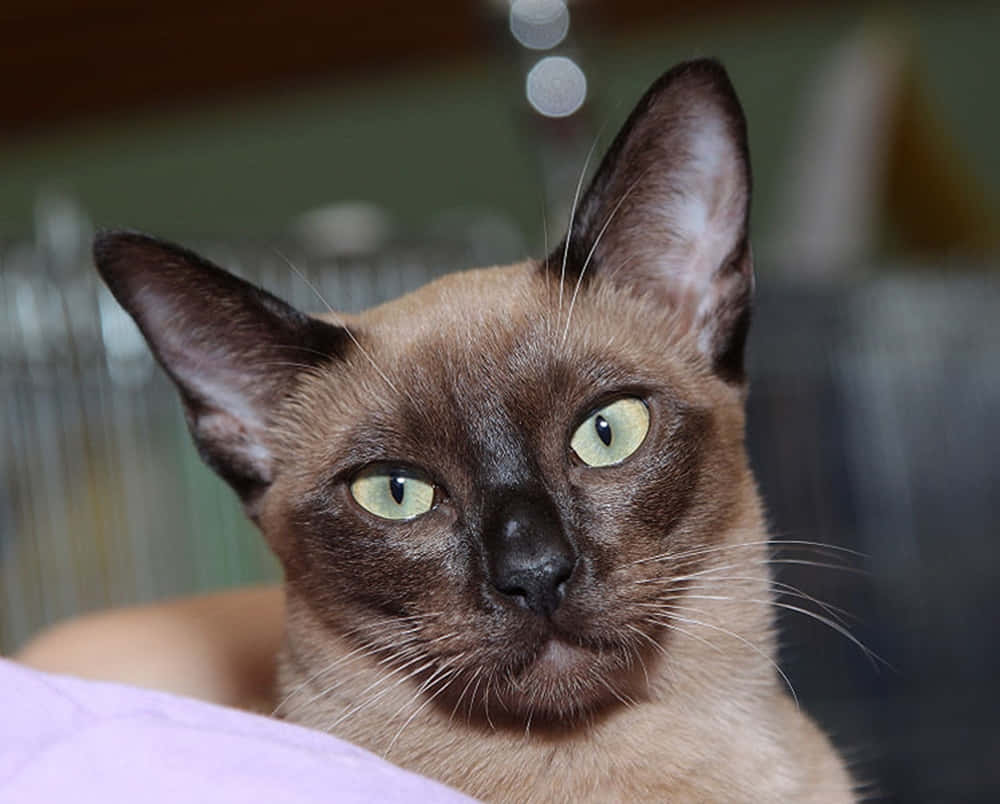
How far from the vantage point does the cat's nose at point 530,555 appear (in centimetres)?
78

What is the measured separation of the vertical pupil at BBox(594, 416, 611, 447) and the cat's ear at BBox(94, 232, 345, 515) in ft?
0.83

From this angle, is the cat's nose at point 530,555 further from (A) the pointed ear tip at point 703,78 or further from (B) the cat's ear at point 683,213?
(A) the pointed ear tip at point 703,78

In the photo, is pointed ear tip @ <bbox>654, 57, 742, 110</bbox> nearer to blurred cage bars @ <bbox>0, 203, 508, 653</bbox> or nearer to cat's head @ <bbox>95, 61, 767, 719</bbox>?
cat's head @ <bbox>95, 61, 767, 719</bbox>

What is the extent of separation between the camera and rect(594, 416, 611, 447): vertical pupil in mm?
882

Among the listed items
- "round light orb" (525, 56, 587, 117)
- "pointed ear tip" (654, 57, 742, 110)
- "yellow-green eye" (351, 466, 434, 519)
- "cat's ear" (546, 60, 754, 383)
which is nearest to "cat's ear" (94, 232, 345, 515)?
"yellow-green eye" (351, 466, 434, 519)

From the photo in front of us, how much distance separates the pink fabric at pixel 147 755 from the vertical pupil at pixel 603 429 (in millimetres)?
366

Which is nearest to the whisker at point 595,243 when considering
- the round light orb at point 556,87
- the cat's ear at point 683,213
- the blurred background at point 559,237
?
the cat's ear at point 683,213

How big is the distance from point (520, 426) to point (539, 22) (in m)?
1.18

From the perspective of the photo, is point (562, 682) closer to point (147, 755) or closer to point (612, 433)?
point (612, 433)

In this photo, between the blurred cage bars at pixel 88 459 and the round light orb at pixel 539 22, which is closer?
the blurred cage bars at pixel 88 459

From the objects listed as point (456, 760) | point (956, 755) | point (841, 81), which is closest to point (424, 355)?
point (456, 760)

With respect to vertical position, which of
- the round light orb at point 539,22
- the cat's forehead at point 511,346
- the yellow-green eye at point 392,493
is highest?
the round light orb at point 539,22

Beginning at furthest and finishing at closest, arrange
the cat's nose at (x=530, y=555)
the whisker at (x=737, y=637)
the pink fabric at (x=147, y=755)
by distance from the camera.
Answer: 1. the whisker at (x=737, y=637)
2. the cat's nose at (x=530, y=555)
3. the pink fabric at (x=147, y=755)

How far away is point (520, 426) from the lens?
855mm
